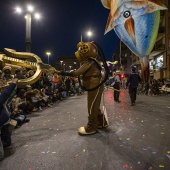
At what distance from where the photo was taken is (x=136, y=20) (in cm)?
1620

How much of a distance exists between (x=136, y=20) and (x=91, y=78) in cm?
1348

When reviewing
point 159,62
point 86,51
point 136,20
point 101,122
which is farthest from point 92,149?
point 159,62

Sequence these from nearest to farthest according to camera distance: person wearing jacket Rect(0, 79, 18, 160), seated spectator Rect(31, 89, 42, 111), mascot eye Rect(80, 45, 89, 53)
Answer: person wearing jacket Rect(0, 79, 18, 160)
mascot eye Rect(80, 45, 89, 53)
seated spectator Rect(31, 89, 42, 111)

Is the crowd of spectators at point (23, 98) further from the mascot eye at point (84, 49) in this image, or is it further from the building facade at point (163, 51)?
the building facade at point (163, 51)

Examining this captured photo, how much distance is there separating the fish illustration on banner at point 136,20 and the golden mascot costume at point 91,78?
1273 cm

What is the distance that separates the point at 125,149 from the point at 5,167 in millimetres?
2148

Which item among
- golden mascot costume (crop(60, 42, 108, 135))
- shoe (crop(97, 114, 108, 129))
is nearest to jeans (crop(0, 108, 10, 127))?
golden mascot costume (crop(60, 42, 108, 135))

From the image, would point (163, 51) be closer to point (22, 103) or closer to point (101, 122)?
point (22, 103)

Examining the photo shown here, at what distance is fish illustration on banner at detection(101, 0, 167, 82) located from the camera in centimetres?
1530

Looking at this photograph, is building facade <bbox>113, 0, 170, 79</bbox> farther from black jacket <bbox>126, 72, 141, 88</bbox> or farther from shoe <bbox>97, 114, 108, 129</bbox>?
shoe <bbox>97, 114, 108, 129</bbox>

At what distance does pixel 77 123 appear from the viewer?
18.9ft

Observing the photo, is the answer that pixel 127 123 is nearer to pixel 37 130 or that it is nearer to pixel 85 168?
pixel 37 130

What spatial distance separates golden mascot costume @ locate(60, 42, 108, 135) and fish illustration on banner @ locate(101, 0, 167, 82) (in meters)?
12.7

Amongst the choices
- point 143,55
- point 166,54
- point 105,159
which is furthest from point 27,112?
point 166,54
